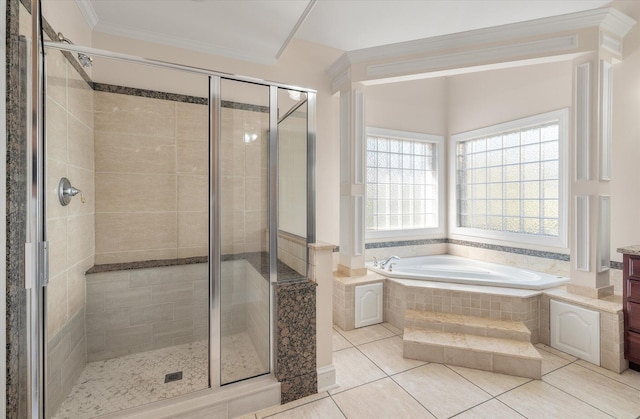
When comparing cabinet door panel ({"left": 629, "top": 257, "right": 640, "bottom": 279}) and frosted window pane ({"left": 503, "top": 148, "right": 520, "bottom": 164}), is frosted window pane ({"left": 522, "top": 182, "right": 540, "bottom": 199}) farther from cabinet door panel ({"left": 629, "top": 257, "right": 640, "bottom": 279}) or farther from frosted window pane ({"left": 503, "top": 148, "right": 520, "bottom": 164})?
cabinet door panel ({"left": 629, "top": 257, "right": 640, "bottom": 279})

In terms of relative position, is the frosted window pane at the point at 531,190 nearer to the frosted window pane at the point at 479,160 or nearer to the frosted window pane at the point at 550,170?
the frosted window pane at the point at 550,170

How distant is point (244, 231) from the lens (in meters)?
1.76

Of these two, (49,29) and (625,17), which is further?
(625,17)

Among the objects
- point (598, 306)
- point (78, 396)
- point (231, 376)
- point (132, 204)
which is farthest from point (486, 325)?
point (132, 204)

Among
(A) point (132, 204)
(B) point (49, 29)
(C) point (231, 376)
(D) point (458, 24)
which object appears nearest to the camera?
(B) point (49, 29)

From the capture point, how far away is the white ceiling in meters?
1.94

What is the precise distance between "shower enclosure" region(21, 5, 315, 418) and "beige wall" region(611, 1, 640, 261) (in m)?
2.69

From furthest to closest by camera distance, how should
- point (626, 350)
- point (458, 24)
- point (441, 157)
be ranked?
point (441, 157) < point (458, 24) < point (626, 350)

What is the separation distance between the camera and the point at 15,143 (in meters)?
0.98

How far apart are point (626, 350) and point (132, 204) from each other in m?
3.83

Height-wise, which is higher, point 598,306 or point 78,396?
point 598,306

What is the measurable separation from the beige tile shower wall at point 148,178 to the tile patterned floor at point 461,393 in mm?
1508

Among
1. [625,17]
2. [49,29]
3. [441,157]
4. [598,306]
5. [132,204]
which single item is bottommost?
[598,306]

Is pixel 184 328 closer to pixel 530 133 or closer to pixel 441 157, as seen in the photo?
pixel 441 157
